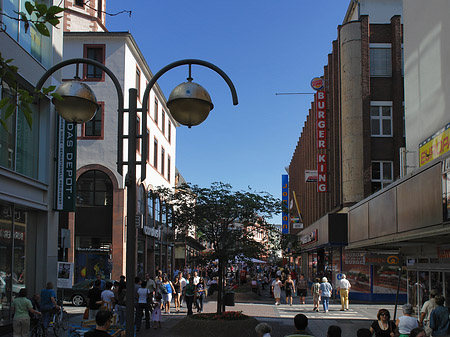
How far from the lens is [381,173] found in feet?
105

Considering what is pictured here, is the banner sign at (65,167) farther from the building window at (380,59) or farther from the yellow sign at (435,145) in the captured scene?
the building window at (380,59)

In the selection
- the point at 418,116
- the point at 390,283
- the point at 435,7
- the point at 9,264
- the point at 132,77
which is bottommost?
the point at 390,283

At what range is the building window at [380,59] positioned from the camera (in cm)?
3281

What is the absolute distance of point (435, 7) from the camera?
55.7 feet

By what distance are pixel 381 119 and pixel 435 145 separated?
52.7 ft

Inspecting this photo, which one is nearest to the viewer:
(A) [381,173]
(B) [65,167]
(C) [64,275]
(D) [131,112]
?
(D) [131,112]

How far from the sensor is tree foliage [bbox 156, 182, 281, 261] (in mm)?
22297

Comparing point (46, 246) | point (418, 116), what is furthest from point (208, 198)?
point (418, 116)

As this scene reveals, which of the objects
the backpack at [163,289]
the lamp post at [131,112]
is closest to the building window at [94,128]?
the backpack at [163,289]

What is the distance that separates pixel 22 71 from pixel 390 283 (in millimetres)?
22329

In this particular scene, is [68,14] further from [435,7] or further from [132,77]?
[435,7]

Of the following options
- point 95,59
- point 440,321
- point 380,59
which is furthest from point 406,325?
point 95,59

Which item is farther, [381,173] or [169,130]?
[169,130]

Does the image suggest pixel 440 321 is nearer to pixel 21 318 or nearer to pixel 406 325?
pixel 406 325
